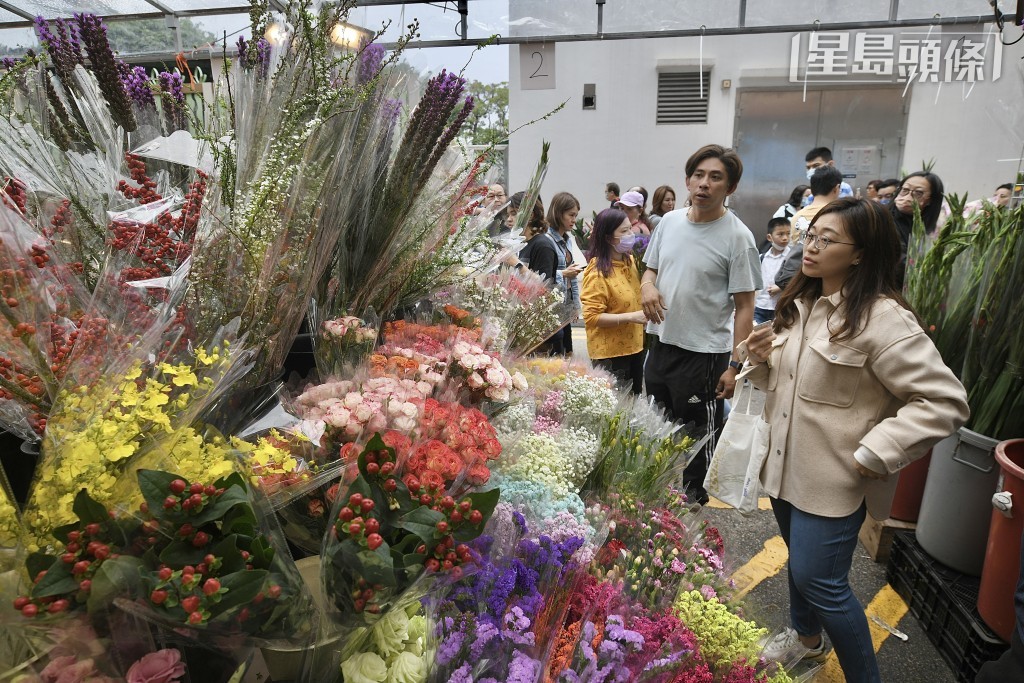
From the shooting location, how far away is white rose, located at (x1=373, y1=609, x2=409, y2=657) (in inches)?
40.9

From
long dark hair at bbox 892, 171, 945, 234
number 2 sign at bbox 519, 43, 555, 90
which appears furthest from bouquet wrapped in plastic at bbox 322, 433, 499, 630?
number 2 sign at bbox 519, 43, 555, 90

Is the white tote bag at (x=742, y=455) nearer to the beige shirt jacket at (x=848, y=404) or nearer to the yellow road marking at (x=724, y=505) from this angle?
the beige shirt jacket at (x=848, y=404)

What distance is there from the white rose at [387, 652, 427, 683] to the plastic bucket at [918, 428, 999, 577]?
260cm

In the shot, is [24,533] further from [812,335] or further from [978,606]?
[978,606]

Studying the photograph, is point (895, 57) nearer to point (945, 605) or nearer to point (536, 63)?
point (536, 63)

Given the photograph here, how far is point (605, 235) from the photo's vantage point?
13.1 ft

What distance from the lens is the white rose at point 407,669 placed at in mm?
1005

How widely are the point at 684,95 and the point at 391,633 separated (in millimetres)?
10809

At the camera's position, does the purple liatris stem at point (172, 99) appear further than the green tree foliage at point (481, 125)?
No

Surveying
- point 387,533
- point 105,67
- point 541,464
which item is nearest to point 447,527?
point 387,533

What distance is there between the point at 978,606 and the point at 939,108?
9729 mm

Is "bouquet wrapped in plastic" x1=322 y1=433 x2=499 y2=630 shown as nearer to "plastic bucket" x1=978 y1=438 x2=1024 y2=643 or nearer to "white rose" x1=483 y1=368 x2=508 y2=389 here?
"white rose" x1=483 y1=368 x2=508 y2=389

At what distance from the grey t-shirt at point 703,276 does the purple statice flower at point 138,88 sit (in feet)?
8.27

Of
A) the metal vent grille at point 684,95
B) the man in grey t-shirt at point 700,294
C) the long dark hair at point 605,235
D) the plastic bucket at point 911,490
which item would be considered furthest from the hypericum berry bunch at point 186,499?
the metal vent grille at point 684,95
